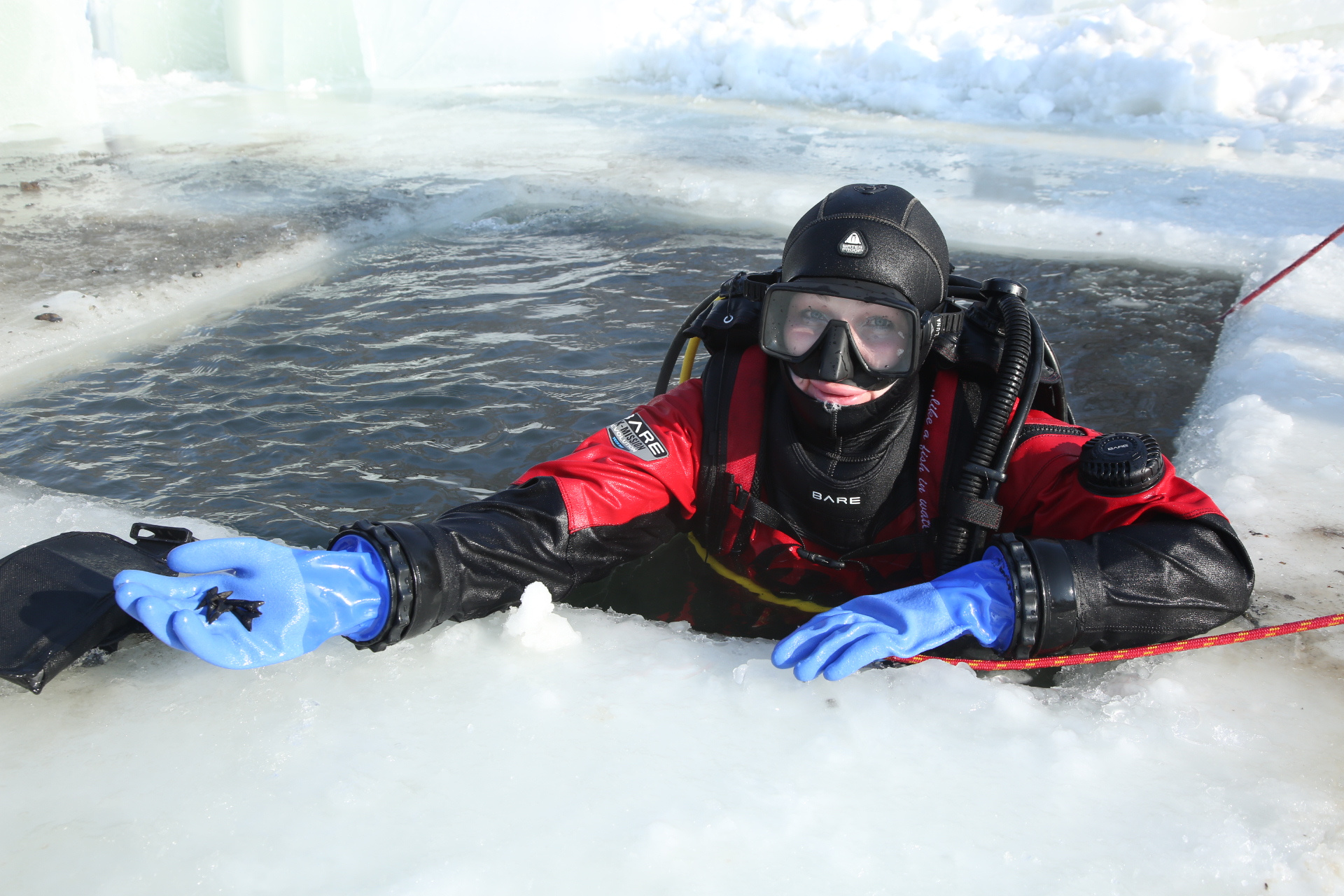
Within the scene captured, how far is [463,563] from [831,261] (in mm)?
1092

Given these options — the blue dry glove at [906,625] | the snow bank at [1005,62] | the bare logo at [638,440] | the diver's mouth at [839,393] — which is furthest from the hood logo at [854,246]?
the snow bank at [1005,62]

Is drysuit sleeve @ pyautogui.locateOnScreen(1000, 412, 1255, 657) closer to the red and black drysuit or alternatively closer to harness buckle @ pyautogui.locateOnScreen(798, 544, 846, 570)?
the red and black drysuit

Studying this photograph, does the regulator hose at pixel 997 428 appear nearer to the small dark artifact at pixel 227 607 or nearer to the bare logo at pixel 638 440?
the bare logo at pixel 638 440

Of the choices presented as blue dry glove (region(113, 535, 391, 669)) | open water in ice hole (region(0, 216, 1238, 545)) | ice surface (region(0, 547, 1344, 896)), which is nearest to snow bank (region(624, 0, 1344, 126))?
open water in ice hole (region(0, 216, 1238, 545))

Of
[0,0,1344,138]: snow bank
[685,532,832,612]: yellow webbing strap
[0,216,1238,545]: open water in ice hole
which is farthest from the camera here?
[0,0,1344,138]: snow bank

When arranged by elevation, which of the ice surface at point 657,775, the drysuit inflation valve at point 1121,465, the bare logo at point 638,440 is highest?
the drysuit inflation valve at point 1121,465

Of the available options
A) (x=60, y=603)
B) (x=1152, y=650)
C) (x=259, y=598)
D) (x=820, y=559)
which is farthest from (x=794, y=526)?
(x=60, y=603)

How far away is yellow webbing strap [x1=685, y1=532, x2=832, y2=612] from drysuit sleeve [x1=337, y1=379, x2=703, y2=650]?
18 centimetres

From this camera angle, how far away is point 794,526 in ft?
8.11

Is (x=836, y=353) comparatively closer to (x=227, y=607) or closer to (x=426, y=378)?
(x=227, y=607)

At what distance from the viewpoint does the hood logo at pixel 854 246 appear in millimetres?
2182

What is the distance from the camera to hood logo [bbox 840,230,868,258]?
2.18 metres

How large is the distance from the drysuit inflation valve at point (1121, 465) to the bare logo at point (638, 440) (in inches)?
38.7

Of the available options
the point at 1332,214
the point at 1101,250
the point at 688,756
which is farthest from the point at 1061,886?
the point at 1332,214
